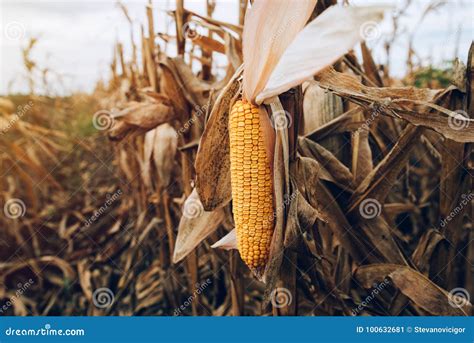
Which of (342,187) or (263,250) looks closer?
(263,250)

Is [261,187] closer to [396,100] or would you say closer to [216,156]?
[216,156]

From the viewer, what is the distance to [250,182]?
1.24m

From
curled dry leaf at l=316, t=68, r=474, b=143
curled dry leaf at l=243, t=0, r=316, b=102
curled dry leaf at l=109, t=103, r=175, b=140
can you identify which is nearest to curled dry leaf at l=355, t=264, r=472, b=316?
curled dry leaf at l=316, t=68, r=474, b=143

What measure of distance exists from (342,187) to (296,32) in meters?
0.74

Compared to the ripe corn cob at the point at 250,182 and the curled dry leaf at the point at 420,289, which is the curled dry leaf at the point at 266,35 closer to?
the ripe corn cob at the point at 250,182

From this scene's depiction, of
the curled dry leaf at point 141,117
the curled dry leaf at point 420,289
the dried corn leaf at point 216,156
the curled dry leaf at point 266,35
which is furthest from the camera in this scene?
the curled dry leaf at point 141,117

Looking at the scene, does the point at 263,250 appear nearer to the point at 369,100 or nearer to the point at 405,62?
the point at 369,100

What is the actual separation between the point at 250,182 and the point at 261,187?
3 cm

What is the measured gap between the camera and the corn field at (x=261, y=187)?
1.25 meters

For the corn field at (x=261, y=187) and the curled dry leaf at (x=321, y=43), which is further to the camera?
the corn field at (x=261, y=187)

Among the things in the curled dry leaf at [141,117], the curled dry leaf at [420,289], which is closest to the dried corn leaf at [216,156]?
the curled dry leaf at [420,289]
